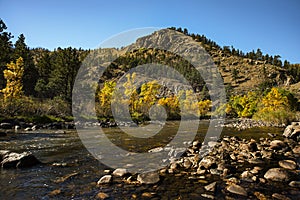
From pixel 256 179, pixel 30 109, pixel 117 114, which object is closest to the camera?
pixel 256 179

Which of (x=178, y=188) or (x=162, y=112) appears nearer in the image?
(x=178, y=188)

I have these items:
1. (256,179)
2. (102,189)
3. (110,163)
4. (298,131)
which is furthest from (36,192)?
(298,131)

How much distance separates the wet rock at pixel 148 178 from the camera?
6.80 meters

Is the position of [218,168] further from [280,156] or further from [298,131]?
[298,131]

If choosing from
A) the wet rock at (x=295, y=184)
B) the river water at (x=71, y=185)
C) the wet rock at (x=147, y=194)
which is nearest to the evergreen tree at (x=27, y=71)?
the river water at (x=71, y=185)

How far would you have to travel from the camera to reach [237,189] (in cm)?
600

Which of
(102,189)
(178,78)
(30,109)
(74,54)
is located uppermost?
(178,78)

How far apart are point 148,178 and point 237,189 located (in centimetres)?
270

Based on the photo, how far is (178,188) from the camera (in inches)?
249

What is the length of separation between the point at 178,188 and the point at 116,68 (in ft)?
456

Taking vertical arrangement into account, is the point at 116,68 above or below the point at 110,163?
above

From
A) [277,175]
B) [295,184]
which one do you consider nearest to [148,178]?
[277,175]

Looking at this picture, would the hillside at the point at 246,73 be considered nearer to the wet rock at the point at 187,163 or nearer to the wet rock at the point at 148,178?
the wet rock at the point at 187,163

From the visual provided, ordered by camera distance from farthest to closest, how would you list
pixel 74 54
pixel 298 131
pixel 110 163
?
1. pixel 74 54
2. pixel 298 131
3. pixel 110 163
